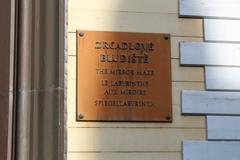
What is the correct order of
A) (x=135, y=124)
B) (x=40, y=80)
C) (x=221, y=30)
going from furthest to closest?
(x=221, y=30)
(x=135, y=124)
(x=40, y=80)

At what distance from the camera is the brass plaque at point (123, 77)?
259cm

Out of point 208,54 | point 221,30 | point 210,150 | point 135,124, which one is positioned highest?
point 221,30

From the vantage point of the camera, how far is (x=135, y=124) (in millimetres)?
2611

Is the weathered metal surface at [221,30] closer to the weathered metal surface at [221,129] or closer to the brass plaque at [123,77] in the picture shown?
the brass plaque at [123,77]

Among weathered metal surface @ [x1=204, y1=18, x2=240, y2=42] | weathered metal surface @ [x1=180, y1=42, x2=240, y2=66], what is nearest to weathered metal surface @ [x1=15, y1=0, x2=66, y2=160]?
weathered metal surface @ [x1=180, y1=42, x2=240, y2=66]

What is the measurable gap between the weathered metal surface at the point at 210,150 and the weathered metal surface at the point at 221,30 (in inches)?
18.5

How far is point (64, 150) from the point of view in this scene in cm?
249

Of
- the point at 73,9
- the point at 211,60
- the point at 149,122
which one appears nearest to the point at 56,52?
the point at 73,9

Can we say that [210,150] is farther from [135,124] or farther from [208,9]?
[208,9]

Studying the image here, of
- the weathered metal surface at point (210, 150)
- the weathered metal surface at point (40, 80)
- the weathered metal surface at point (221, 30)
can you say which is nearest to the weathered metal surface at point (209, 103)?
the weathered metal surface at point (210, 150)

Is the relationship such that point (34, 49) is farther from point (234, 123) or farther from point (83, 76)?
point (234, 123)

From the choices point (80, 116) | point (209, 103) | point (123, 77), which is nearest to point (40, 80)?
point (80, 116)

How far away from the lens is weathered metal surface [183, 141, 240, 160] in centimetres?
261

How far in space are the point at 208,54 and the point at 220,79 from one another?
0.41 ft
